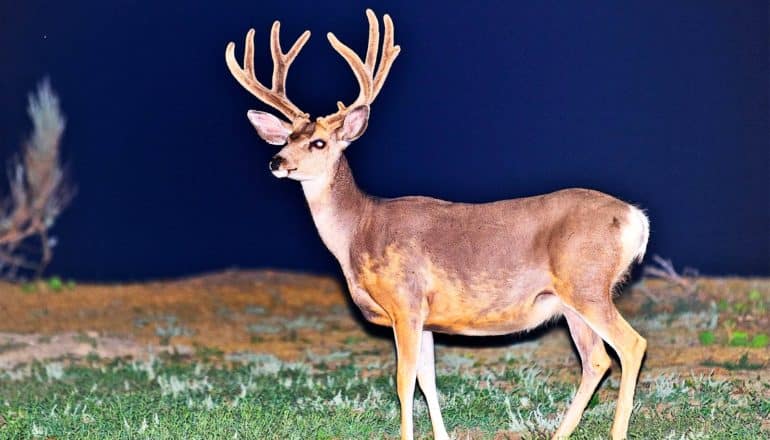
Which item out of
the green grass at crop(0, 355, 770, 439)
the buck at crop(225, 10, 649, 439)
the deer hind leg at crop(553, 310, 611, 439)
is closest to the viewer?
the buck at crop(225, 10, 649, 439)

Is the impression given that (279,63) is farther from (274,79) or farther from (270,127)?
(270,127)

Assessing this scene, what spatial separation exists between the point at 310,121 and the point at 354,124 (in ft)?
1.26

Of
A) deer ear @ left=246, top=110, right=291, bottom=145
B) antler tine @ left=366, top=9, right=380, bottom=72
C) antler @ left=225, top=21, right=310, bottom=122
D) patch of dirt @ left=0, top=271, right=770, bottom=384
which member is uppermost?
antler tine @ left=366, top=9, right=380, bottom=72

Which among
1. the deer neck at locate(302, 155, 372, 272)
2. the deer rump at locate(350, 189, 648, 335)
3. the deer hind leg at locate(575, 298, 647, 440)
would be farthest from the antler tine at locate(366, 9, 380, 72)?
the deer hind leg at locate(575, 298, 647, 440)

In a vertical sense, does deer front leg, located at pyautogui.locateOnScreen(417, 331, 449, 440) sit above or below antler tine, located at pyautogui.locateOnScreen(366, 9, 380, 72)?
below

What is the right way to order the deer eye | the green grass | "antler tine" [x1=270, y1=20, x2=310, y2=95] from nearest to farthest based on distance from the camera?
the green grass → the deer eye → "antler tine" [x1=270, y1=20, x2=310, y2=95]

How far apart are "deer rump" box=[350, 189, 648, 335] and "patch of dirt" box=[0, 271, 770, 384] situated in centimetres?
339

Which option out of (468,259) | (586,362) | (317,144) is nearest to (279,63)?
(317,144)

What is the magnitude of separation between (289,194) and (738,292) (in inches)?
242

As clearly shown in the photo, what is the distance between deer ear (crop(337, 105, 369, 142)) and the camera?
8.42m

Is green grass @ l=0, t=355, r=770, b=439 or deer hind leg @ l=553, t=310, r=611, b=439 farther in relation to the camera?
green grass @ l=0, t=355, r=770, b=439

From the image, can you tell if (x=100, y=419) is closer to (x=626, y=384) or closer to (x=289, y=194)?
(x=626, y=384)

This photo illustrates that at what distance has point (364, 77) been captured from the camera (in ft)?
29.3

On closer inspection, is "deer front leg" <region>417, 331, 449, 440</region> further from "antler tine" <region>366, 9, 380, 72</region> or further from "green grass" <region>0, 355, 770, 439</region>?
"antler tine" <region>366, 9, 380, 72</region>
